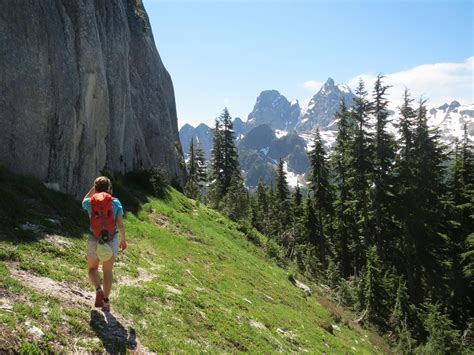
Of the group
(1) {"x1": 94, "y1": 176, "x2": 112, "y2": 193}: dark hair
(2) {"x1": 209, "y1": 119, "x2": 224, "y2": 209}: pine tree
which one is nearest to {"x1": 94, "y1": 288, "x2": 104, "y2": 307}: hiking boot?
(1) {"x1": 94, "y1": 176, "x2": 112, "y2": 193}: dark hair

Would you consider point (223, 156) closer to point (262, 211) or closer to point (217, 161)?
point (217, 161)

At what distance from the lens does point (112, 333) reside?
8.02 metres

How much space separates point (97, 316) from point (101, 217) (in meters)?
2.19

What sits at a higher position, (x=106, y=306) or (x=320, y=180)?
(x=320, y=180)

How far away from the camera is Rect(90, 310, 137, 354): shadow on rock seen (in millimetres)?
7588

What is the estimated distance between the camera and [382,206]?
123ft

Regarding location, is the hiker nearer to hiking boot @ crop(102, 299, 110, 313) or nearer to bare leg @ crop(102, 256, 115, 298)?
bare leg @ crop(102, 256, 115, 298)

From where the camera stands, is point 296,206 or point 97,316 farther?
point 296,206

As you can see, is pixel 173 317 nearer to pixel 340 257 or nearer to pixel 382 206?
pixel 382 206

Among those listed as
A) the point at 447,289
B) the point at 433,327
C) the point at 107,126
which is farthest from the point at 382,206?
the point at 107,126

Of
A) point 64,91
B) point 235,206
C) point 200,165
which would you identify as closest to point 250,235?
point 235,206

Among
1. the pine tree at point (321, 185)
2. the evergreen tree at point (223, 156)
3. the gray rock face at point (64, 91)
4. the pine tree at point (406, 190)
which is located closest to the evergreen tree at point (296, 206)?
the pine tree at point (321, 185)

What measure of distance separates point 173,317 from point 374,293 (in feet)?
68.3

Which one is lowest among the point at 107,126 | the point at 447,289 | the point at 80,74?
the point at 447,289
